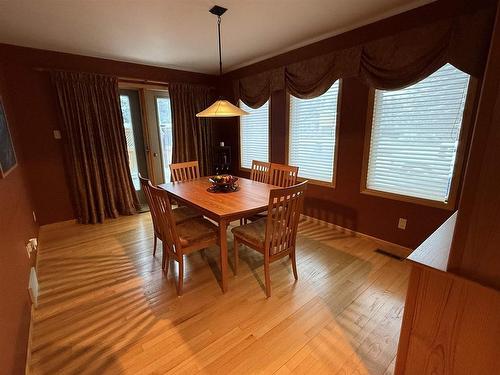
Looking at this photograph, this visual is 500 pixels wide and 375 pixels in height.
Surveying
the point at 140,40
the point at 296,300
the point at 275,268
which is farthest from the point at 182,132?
the point at 296,300

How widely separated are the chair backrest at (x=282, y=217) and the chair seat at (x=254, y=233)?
81 mm

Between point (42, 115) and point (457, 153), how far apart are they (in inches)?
181

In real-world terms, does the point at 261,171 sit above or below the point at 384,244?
above

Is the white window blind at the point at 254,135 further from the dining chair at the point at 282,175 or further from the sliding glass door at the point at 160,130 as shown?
the sliding glass door at the point at 160,130

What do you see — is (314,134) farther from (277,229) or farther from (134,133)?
(134,133)

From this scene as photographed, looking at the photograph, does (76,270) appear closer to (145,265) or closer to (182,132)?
(145,265)

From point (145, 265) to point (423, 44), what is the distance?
3.29 metres

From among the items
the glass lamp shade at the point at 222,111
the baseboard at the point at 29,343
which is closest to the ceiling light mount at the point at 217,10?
the glass lamp shade at the point at 222,111

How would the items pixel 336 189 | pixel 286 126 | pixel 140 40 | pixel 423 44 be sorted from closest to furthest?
pixel 423 44
pixel 140 40
pixel 336 189
pixel 286 126

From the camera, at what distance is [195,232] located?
2035 millimetres

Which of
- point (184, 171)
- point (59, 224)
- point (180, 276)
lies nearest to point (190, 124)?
point (184, 171)

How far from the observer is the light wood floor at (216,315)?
139 centimetres

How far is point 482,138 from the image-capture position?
0.72 meters

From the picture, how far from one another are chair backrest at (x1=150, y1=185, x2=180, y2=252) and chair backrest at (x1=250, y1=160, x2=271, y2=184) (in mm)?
1345
